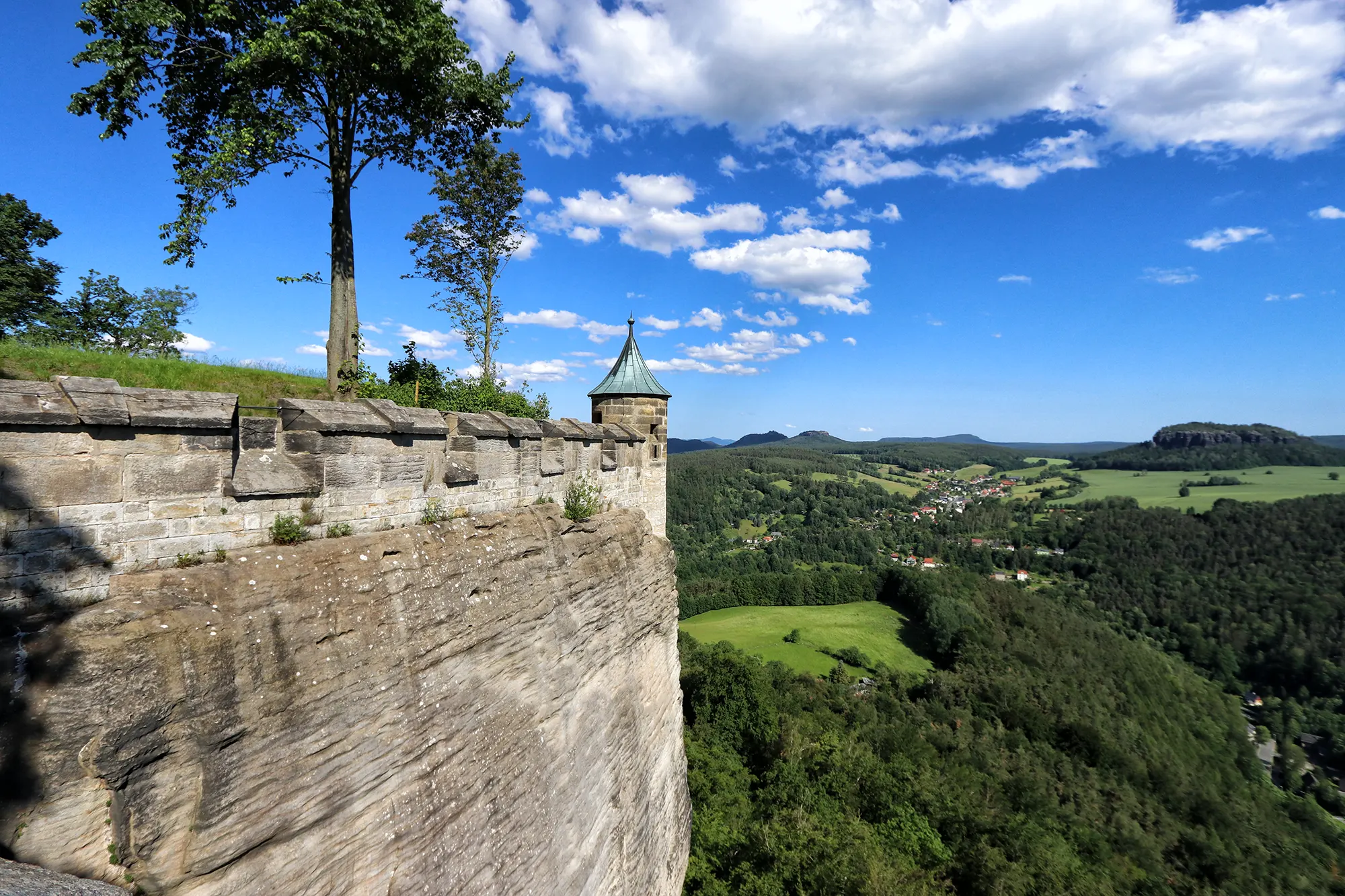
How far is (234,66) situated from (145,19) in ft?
3.69

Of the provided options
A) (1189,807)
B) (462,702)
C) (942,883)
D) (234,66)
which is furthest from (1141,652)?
(234,66)

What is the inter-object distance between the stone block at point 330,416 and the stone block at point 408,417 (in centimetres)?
7

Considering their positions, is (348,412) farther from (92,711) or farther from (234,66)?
(234,66)

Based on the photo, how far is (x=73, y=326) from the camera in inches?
530

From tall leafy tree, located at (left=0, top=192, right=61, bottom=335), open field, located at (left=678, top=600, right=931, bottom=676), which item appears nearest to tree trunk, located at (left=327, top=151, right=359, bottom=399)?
tall leafy tree, located at (left=0, top=192, right=61, bottom=335)

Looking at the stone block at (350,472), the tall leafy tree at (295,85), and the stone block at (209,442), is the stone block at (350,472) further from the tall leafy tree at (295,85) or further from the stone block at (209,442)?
the tall leafy tree at (295,85)

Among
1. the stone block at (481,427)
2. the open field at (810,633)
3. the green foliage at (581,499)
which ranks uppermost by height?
the stone block at (481,427)

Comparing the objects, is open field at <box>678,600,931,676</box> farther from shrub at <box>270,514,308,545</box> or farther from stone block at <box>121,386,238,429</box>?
stone block at <box>121,386,238,429</box>

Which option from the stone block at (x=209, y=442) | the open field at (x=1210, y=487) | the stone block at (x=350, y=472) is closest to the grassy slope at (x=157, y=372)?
the stone block at (x=350, y=472)

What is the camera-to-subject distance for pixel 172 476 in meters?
4.05

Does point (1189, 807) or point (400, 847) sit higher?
point (400, 847)

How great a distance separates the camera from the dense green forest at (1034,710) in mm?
17828

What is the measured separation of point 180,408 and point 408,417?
72.2 inches

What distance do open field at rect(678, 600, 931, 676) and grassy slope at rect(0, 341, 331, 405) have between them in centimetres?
4981
